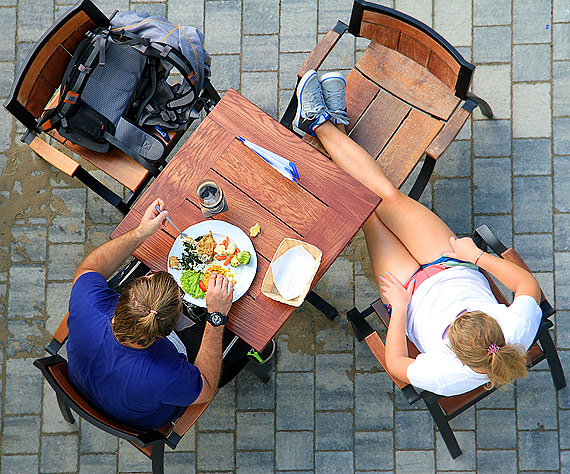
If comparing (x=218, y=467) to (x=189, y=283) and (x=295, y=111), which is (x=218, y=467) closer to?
(x=189, y=283)

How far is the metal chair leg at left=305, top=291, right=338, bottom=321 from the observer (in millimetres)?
3416

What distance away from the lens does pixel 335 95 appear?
3072 mm

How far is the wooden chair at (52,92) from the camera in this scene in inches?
114

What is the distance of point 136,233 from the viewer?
267 cm

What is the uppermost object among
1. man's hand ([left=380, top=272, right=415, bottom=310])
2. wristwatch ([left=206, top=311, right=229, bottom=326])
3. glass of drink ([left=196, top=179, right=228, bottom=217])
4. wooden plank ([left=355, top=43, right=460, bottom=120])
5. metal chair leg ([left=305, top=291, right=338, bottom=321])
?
wooden plank ([left=355, top=43, right=460, bottom=120])

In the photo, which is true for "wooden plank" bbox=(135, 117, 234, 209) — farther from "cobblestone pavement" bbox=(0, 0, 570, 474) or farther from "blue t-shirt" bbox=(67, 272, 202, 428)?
"cobblestone pavement" bbox=(0, 0, 570, 474)

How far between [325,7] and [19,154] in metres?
2.26

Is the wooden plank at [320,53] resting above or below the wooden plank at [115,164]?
above

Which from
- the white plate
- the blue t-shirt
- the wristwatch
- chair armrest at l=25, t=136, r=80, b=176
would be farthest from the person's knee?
chair armrest at l=25, t=136, r=80, b=176

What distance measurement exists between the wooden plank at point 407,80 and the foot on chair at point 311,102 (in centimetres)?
33

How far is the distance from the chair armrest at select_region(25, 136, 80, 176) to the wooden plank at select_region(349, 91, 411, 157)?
4.91 ft

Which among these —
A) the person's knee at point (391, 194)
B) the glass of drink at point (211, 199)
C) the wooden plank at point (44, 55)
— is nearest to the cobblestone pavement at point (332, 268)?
the person's knee at point (391, 194)

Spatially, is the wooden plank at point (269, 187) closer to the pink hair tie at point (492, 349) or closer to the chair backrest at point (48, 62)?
the pink hair tie at point (492, 349)

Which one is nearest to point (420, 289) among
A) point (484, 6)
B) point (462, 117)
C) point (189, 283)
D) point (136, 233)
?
point (462, 117)
